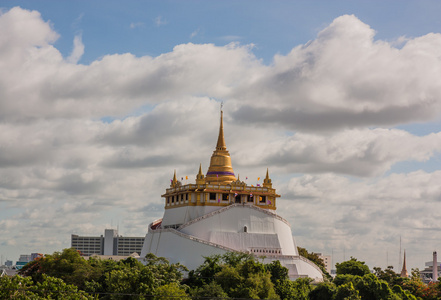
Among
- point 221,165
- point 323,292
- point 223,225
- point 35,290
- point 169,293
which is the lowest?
point 35,290

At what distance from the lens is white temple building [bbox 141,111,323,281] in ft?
370

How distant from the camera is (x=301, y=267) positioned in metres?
113

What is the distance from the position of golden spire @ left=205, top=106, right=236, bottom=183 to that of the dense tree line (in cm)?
2061

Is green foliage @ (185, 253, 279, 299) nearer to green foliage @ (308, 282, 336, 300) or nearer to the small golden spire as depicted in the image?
green foliage @ (308, 282, 336, 300)

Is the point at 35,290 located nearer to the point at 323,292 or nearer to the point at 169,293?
the point at 169,293

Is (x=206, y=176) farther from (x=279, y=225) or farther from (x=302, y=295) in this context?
(x=302, y=295)

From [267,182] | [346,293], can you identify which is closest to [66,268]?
[267,182]

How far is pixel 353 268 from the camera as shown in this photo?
404ft

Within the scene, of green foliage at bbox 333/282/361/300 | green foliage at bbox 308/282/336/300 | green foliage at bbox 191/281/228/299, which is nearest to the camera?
green foliage at bbox 191/281/228/299

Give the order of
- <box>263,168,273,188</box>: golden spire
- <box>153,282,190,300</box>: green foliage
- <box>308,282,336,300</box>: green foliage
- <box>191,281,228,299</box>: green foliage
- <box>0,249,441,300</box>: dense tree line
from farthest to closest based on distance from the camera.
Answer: <box>263,168,273,188</box>: golden spire, <box>308,282,336,300</box>: green foliage, <box>191,281,228,299</box>: green foliage, <box>153,282,190,300</box>: green foliage, <box>0,249,441,300</box>: dense tree line

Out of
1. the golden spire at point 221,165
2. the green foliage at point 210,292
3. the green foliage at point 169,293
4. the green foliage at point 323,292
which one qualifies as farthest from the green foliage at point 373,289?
the golden spire at point 221,165

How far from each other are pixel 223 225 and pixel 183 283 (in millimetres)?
17345

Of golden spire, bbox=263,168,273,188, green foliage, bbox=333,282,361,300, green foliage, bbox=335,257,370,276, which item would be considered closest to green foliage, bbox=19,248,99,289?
green foliage, bbox=333,282,361,300

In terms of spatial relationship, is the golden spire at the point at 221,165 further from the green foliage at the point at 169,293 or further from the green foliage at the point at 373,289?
the green foliage at the point at 169,293
